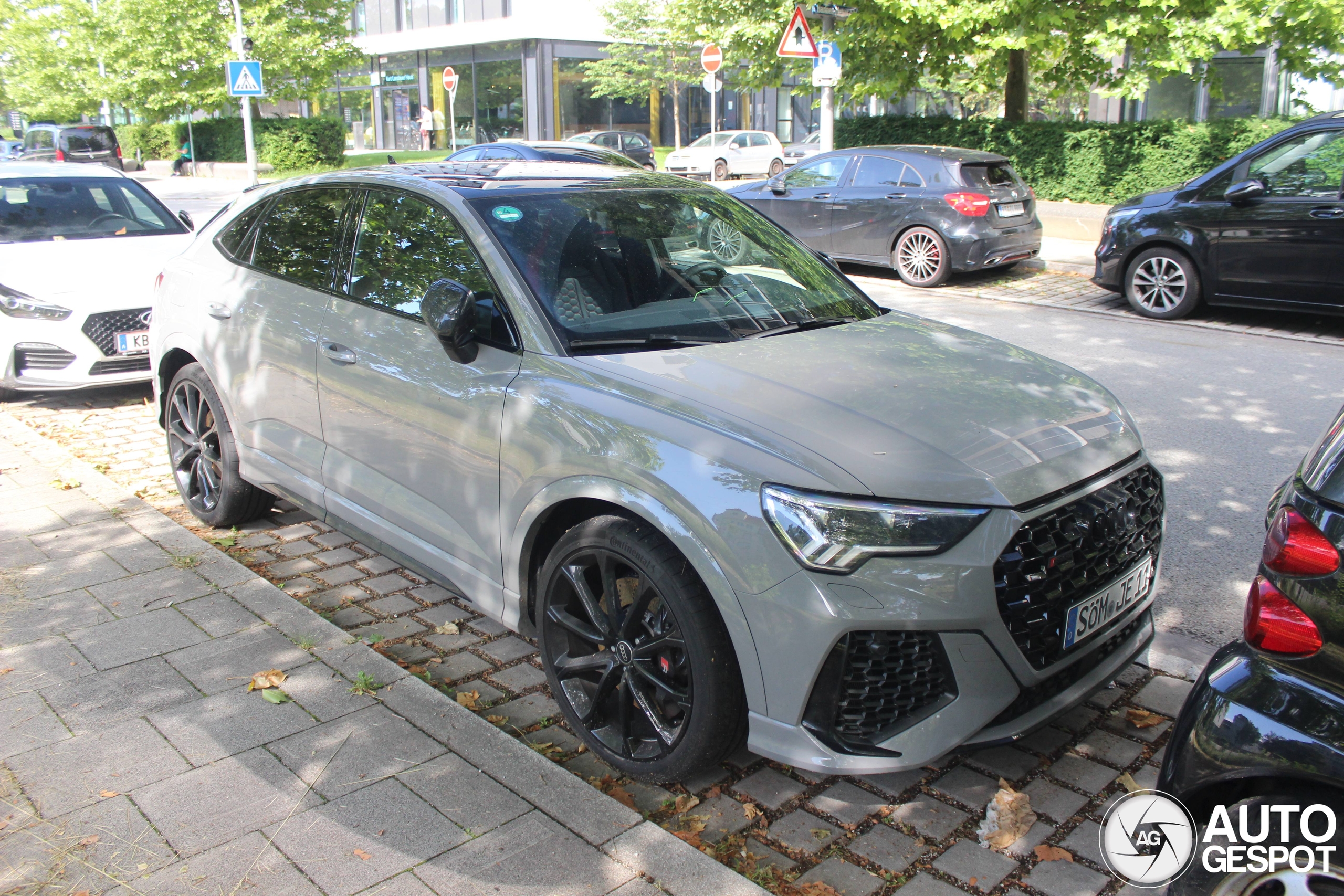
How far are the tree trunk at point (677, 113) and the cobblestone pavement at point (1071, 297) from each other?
33355mm

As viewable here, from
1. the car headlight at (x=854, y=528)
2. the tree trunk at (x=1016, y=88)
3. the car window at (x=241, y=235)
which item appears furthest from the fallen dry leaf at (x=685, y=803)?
the tree trunk at (x=1016, y=88)

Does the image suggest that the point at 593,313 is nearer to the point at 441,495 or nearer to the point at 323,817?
the point at 441,495

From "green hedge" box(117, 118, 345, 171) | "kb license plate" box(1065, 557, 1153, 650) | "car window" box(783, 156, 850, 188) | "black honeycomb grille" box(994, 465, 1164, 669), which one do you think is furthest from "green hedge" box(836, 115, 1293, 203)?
"green hedge" box(117, 118, 345, 171)

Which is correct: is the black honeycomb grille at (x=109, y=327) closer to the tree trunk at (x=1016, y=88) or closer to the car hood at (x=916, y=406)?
the car hood at (x=916, y=406)

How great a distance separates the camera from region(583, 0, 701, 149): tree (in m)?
Result: 43.2

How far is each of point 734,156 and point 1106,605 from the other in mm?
31688

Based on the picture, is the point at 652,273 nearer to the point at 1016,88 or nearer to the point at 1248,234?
the point at 1248,234

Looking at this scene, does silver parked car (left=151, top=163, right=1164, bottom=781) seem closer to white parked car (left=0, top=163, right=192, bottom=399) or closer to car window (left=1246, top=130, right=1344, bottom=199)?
white parked car (left=0, top=163, right=192, bottom=399)

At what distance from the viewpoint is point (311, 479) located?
Result: 14.5 feet

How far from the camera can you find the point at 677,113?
1838 inches

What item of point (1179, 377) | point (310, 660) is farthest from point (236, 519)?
point (1179, 377)

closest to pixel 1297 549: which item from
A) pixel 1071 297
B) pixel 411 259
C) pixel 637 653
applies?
pixel 637 653

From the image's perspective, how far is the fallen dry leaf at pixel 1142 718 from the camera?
3500 millimetres

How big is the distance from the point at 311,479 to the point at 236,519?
109 cm
